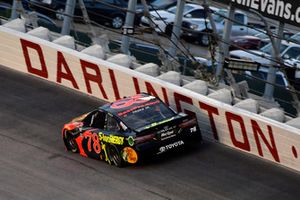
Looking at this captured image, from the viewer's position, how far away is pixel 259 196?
18.2m

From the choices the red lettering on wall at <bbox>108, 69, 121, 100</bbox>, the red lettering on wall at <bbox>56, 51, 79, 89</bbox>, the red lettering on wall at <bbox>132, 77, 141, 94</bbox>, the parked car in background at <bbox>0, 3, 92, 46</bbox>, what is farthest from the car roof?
the parked car in background at <bbox>0, 3, 92, 46</bbox>

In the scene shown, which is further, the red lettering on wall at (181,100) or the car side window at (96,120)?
the red lettering on wall at (181,100)

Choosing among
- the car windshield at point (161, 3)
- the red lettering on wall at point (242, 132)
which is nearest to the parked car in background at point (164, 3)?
the car windshield at point (161, 3)

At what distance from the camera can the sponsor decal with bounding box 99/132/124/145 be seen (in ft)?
64.5

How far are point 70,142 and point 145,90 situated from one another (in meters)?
2.98

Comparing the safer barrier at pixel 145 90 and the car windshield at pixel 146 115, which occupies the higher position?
the car windshield at pixel 146 115

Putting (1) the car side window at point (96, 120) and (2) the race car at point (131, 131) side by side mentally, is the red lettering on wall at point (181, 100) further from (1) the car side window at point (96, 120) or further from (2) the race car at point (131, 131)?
(1) the car side window at point (96, 120)

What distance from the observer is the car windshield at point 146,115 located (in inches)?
784

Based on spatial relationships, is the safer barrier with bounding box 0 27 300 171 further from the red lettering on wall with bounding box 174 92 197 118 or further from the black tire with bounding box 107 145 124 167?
the black tire with bounding box 107 145 124 167

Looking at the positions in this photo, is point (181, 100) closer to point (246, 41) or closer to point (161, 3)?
point (246, 41)

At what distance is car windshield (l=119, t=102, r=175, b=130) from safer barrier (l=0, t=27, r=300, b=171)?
1.47m

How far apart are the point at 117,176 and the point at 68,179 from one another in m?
1.08

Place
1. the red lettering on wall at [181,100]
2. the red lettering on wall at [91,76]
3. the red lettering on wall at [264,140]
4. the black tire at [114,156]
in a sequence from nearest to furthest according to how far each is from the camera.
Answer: the black tire at [114,156], the red lettering on wall at [264,140], the red lettering on wall at [181,100], the red lettering on wall at [91,76]

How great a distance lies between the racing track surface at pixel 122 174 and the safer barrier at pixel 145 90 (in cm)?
35
